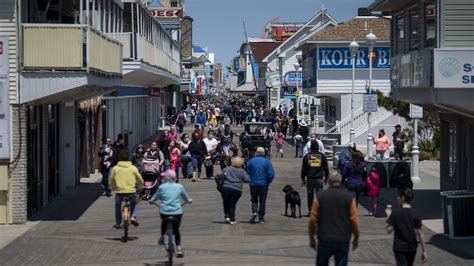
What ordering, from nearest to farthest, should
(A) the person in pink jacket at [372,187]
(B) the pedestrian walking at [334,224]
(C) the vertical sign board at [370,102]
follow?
1. (B) the pedestrian walking at [334,224]
2. (A) the person in pink jacket at [372,187]
3. (C) the vertical sign board at [370,102]

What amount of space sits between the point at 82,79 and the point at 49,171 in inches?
195

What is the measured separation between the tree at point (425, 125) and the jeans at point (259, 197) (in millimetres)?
18710

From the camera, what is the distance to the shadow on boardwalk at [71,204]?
21.4 metres

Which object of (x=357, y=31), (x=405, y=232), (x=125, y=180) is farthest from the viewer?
(x=357, y=31)

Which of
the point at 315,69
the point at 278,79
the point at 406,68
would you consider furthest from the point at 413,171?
the point at 278,79

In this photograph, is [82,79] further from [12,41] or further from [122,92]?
[122,92]

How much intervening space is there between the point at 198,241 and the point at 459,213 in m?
4.55

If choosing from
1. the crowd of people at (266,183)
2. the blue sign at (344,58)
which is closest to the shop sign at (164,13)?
the blue sign at (344,58)

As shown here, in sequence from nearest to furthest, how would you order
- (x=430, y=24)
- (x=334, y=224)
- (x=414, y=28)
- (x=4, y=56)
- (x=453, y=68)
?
(x=334, y=224), (x=453, y=68), (x=4, y=56), (x=430, y=24), (x=414, y=28)

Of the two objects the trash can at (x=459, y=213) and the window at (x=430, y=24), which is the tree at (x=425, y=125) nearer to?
the window at (x=430, y=24)

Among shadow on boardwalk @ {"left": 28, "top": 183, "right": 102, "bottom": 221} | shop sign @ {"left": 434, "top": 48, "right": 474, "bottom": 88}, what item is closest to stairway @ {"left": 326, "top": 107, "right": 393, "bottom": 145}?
shadow on boardwalk @ {"left": 28, "top": 183, "right": 102, "bottom": 221}

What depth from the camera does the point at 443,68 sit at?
1898 centimetres

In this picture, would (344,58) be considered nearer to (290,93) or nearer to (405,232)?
(290,93)

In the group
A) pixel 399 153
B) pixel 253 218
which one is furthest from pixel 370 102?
pixel 253 218
